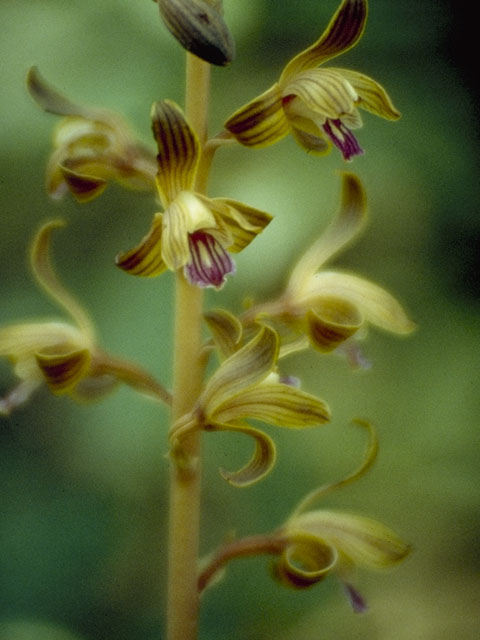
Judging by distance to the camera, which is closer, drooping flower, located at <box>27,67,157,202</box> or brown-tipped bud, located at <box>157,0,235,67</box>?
brown-tipped bud, located at <box>157,0,235,67</box>

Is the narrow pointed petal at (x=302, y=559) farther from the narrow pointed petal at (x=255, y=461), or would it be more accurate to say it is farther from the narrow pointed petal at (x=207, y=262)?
the narrow pointed petal at (x=207, y=262)

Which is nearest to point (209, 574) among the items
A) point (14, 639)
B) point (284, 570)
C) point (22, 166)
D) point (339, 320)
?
point (284, 570)

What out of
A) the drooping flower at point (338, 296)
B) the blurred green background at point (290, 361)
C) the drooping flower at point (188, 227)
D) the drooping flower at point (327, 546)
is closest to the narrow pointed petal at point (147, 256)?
the drooping flower at point (188, 227)

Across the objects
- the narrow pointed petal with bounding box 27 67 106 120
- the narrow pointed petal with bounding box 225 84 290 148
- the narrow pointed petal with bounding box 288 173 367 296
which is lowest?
the narrow pointed petal with bounding box 288 173 367 296

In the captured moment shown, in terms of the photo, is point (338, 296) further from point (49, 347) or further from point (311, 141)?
point (49, 347)

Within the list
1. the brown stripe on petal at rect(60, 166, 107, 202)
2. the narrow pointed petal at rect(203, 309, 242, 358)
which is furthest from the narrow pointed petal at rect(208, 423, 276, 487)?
the brown stripe on petal at rect(60, 166, 107, 202)

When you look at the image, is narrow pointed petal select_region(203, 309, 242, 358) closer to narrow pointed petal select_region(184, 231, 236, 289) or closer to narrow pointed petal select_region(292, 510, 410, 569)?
narrow pointed petal select_region(184, 231, 236, 289)

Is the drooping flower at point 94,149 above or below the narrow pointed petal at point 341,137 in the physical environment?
below
